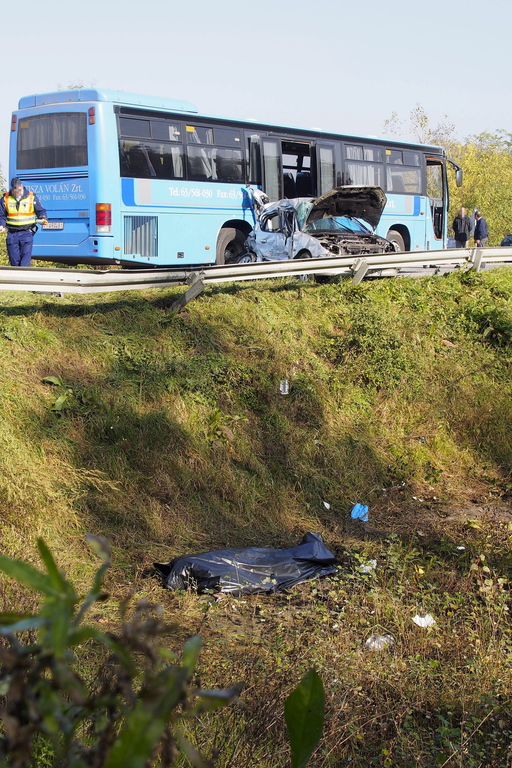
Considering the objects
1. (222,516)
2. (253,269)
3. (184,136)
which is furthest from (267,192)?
(222,516)

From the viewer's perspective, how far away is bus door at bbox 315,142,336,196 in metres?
16.2

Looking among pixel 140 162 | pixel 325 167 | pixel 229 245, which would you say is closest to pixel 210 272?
pixel 140 162

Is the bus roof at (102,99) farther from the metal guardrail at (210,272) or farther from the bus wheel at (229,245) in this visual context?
the metal guardrail at (210,272)

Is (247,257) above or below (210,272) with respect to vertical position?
above

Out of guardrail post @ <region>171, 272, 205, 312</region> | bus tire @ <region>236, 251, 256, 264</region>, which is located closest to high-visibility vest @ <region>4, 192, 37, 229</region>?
guardrail post @ <region>171, 272, 205, 312</region>

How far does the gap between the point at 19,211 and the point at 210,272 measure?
319 cm

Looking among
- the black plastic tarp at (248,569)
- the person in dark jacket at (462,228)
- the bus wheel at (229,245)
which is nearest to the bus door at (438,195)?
the person in dark jacket at (462,228)

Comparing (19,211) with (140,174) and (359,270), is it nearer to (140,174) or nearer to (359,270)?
(140,174)

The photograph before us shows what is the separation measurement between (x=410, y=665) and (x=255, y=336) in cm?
617

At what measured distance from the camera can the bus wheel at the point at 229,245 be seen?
14.3 m

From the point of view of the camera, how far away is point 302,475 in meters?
7.88

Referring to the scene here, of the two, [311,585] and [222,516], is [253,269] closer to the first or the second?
[222,516]

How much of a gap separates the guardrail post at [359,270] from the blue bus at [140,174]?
2.73 meters

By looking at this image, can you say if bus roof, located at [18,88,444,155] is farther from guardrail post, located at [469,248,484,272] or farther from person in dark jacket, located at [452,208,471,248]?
person in dark jacket, located at [452,208,471,248]
